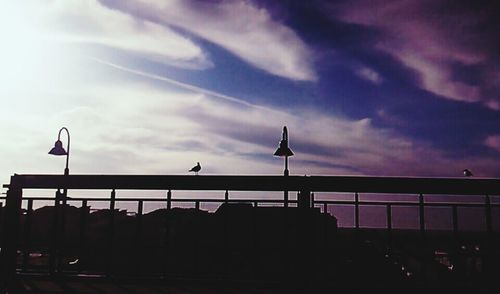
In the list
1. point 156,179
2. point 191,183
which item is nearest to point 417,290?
point 191,183

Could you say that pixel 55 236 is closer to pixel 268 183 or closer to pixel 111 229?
pixel 111 229

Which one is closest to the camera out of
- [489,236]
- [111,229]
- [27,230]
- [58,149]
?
[489,236]

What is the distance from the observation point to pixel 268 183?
29.0ft

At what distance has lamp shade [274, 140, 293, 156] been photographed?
13062 millimetres

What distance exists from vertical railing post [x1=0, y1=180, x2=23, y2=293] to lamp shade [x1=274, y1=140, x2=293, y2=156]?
22.4 feet

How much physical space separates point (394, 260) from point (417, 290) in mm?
7455

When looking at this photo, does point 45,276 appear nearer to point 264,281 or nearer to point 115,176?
point 115,176

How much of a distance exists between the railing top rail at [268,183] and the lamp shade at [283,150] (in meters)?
4.25

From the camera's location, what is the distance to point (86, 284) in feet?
29.4

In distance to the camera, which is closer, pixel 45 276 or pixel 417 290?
pixel 417 290

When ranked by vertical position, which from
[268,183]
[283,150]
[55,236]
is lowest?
[55,236]

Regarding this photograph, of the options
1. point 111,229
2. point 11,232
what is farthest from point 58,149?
point 111,229

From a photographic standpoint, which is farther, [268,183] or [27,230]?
[27,230]

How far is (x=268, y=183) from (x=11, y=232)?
5.53m
